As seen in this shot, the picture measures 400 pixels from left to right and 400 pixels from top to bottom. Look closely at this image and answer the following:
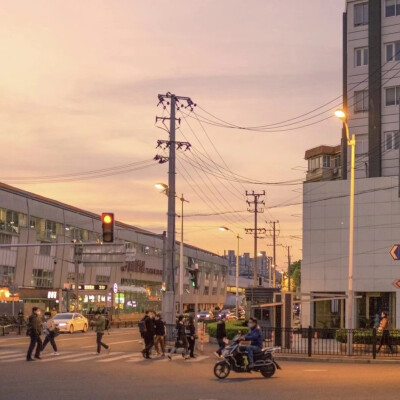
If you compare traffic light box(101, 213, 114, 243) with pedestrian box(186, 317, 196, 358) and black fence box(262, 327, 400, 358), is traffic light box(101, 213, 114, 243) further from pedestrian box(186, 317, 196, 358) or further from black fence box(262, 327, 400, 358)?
black fence box(262, 327, 400, 358)

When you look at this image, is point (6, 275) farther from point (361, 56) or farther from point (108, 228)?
point (108, 228)

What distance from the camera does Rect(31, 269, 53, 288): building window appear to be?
286ft

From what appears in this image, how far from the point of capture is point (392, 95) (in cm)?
5359

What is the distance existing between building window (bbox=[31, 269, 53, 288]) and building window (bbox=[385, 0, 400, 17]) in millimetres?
48748

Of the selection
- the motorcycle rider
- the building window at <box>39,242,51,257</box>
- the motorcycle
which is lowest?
the motorcycle

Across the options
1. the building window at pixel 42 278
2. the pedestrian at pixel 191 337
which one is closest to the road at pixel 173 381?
the pedestrian at pixel 191 337

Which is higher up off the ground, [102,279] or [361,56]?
[361,56]

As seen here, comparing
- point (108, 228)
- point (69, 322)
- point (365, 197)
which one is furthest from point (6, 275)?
point (108, 228)

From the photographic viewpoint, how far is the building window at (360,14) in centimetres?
5525

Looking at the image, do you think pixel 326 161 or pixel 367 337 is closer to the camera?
pixel 367 337

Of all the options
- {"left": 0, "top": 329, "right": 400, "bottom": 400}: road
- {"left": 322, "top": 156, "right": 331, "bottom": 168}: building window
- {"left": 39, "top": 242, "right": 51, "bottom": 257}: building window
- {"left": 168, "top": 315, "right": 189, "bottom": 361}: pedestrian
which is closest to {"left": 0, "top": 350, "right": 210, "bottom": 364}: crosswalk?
{"left": 0, "top": 329, "right": 400, "bottom": 400}: road

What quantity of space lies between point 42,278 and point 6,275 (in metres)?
8.50

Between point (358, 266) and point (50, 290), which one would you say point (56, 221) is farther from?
point (358, 266)

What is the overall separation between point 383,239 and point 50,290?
48.5 m
